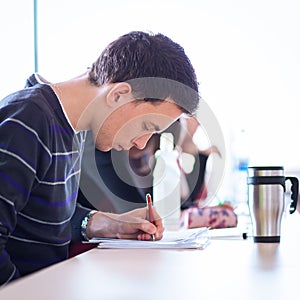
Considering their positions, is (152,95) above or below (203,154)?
above

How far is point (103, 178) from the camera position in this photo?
1965mm

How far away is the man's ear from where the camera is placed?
1.34 m

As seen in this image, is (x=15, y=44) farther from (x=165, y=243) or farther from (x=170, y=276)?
(x=170, y=276)

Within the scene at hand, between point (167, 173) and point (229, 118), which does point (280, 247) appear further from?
point (229, 118)

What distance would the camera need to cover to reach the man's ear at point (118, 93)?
4.39ft

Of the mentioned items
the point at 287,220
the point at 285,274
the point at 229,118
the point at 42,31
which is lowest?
the point at 287,220

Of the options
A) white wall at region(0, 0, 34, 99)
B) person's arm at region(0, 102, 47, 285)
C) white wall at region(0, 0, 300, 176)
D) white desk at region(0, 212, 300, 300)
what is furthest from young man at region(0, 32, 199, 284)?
white wall at region(0, 0, 300, 176)

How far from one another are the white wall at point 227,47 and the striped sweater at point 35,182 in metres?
1.41

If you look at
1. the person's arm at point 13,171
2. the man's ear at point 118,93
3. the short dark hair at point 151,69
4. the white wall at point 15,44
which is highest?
the white wall at point 15,44

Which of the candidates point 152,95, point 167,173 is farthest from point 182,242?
point 167,173

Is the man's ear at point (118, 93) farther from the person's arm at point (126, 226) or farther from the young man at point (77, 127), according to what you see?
the person's arm at point (126, 226)

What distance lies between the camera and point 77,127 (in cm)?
140

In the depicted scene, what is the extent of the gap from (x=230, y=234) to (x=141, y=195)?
558 mm

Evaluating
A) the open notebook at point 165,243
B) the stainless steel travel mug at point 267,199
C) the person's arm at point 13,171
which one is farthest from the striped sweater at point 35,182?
the stainless steel travel mug at point 267,199
